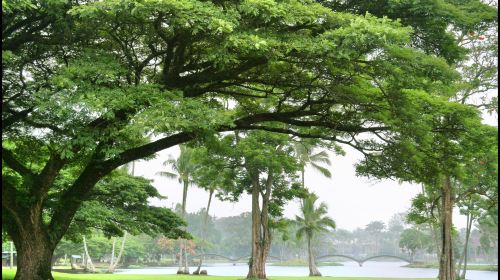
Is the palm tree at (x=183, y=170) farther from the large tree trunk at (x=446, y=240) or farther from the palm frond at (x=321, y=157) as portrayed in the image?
the large tree trunk at (x=446, y=240)

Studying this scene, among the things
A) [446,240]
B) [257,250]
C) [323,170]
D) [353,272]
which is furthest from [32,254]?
A: [353,272]

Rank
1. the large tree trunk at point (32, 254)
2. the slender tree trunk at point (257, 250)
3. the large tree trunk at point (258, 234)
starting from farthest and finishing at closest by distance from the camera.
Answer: the large tree trunk at point (258, 234) → the slender tree trunk at point (257, 250) → the large tree trunk at point (32, 254)

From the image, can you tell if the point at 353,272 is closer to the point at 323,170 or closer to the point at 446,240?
the point at 323,170

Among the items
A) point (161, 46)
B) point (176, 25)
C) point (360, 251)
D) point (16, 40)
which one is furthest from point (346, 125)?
point (360, 251)

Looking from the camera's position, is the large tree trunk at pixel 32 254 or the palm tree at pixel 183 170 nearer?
the large tree trunk at pixel 32 254

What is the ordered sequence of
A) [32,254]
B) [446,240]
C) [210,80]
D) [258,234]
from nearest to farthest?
1. [210,80]
2. [32,254]
3. [446,240]
4. [258,234]

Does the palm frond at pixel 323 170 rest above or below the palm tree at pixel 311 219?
above

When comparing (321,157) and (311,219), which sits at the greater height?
(321,157)

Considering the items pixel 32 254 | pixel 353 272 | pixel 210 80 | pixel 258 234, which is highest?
pixel 210 80

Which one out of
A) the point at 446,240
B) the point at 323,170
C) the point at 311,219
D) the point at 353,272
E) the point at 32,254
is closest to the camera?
the point at 32,254

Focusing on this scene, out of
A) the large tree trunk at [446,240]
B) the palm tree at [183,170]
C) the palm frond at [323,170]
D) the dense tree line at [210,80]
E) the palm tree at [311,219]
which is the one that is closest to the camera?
the dense tree line at [210,80]

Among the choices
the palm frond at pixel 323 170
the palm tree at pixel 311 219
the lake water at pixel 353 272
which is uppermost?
A: the palm frond at pixel 323 170

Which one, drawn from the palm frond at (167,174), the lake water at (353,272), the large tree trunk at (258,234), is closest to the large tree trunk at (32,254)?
the large tree trunk at (258,234)

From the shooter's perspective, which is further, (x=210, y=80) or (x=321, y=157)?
(x=321, y=157)
